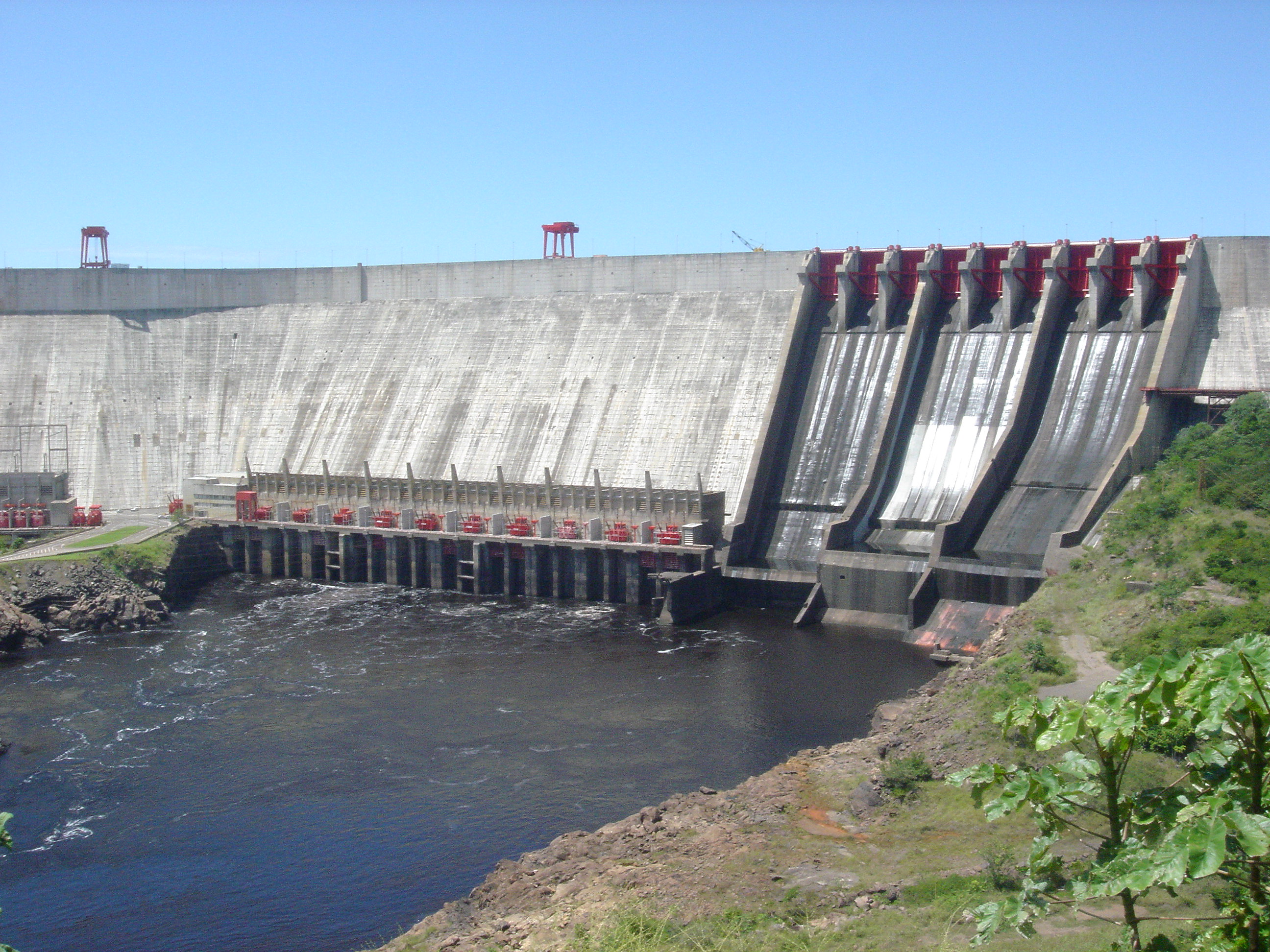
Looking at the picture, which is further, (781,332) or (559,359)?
(559,359)

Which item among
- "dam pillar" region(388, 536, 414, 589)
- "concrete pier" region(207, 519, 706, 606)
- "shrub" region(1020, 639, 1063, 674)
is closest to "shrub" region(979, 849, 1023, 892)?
"shrub" region(1020, 639, 1063, 674)

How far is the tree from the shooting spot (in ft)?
25.2

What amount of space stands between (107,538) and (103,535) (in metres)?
1.04

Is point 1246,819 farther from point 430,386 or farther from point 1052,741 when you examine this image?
point 430,386

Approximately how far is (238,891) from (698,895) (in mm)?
9771

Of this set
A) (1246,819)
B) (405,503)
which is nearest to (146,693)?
(405,503)

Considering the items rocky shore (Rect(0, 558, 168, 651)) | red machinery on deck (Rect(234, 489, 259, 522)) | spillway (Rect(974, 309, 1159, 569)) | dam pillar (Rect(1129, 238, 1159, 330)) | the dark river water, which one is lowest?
the dark river water

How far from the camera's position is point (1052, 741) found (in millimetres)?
8812

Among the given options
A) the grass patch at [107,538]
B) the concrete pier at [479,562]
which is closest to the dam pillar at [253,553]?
the concrete pier at [479,562]

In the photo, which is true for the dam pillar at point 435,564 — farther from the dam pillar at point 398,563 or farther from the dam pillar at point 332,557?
the dam pillar at point 332,557

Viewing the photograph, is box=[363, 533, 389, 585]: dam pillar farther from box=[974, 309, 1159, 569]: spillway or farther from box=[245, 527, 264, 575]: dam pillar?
box=[974, 309, 1159, 569]: spillway

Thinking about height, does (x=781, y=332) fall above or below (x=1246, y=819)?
above

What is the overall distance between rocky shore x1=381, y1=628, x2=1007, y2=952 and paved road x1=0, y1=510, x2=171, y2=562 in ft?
114

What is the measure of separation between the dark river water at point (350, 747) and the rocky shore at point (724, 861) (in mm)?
2420
